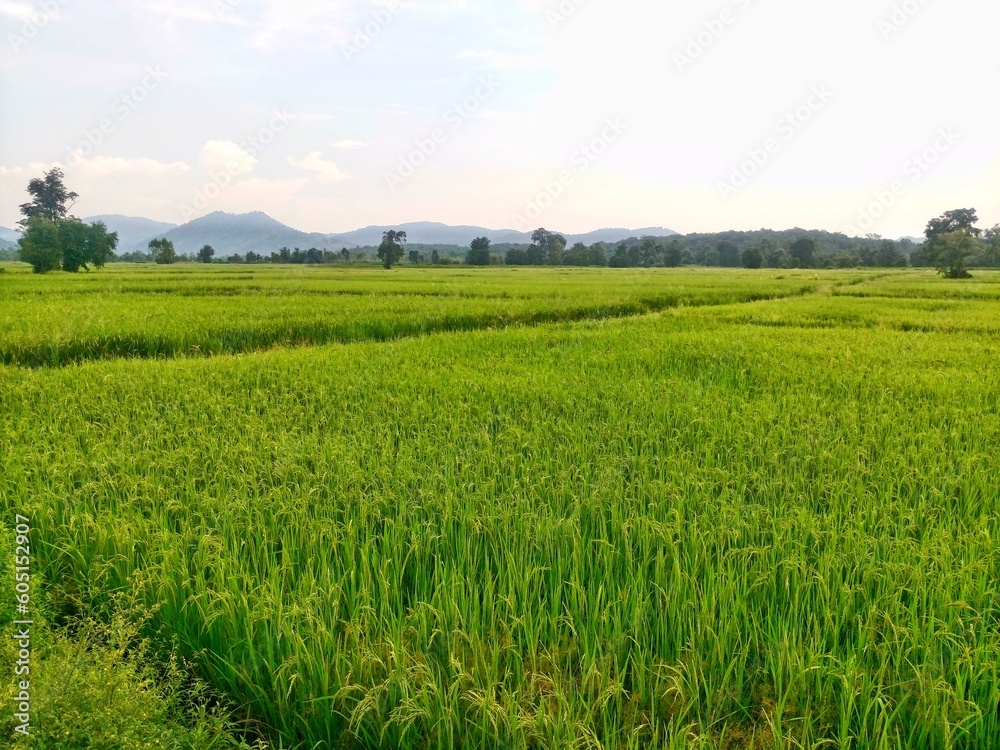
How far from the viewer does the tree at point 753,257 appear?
73.3 meters

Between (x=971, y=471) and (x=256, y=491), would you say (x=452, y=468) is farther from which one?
(x=971, y=471)

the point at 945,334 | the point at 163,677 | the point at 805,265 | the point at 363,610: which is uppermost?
the point at 805,265

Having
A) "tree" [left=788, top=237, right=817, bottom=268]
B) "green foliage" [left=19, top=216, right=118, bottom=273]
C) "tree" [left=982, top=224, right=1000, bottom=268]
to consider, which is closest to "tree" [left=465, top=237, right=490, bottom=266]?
"green foliage" [left=19, top=216, right=118, bottom=273]

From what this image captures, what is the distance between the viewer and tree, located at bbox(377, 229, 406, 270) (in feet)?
196

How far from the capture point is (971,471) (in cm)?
378

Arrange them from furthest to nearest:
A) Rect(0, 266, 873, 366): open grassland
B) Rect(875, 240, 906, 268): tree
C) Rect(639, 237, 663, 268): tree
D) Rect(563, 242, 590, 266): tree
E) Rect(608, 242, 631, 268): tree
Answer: Rect(563, 242, 590, 266): tree < Rect(639, 237, 663, 268): tree < Rect(608, 242, 631, 268): tree < Rect(875, 240, 906, 268): tree < Rect(0, 266, 873, 366): open grassland

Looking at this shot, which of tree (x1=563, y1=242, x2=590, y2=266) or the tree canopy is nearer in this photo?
the tree canopy

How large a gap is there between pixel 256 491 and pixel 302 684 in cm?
163

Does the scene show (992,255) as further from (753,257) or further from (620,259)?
(620,259)

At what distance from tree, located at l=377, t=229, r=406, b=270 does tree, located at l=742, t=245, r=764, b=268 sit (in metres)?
46.5

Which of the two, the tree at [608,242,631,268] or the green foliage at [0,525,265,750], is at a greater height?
the tree at [608,242,631,268]

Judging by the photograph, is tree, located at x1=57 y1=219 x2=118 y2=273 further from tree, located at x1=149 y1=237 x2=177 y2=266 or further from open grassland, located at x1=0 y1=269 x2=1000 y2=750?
open grassland, located at x1=0 y1=269 x2=1000 y2=750

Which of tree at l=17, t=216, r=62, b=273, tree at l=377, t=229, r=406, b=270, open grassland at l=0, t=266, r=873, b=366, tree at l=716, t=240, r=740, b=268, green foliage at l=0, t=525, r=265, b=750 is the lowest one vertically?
green foliage at l=0, t=525, r=265, b=750

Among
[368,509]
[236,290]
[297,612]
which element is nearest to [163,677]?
[297,612]
